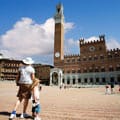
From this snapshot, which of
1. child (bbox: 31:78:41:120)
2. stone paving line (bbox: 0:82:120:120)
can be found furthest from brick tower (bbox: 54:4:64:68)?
child (bbox: 31:78:41:120)

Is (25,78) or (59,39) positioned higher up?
(59,39)

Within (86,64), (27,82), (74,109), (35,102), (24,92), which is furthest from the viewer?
(86,64)

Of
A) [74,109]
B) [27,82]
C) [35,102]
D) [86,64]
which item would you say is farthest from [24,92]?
[86,64]

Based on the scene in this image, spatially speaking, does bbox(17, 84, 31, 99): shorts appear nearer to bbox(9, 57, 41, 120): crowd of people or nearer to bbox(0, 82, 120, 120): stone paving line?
bbox(9, 57, 41, 120): crowd of people

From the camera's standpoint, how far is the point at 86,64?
7906 cm

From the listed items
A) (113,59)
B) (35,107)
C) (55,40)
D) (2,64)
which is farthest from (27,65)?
(2,64)

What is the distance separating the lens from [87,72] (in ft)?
257

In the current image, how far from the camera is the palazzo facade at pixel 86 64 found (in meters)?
73.3

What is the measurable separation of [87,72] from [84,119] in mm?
72308

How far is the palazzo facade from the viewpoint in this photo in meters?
73.3

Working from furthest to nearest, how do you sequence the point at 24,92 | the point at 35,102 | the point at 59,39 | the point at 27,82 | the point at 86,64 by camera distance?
the point at 59,39 < the point at 86,64 < the point at 24,92 < the point at 27,82 < the point at 35,102

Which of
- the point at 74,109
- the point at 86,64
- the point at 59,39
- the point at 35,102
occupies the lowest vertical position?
the point at 74,109

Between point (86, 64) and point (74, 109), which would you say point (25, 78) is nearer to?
A: point (74, 109)

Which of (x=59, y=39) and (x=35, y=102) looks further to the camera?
(x=59, y=39)
